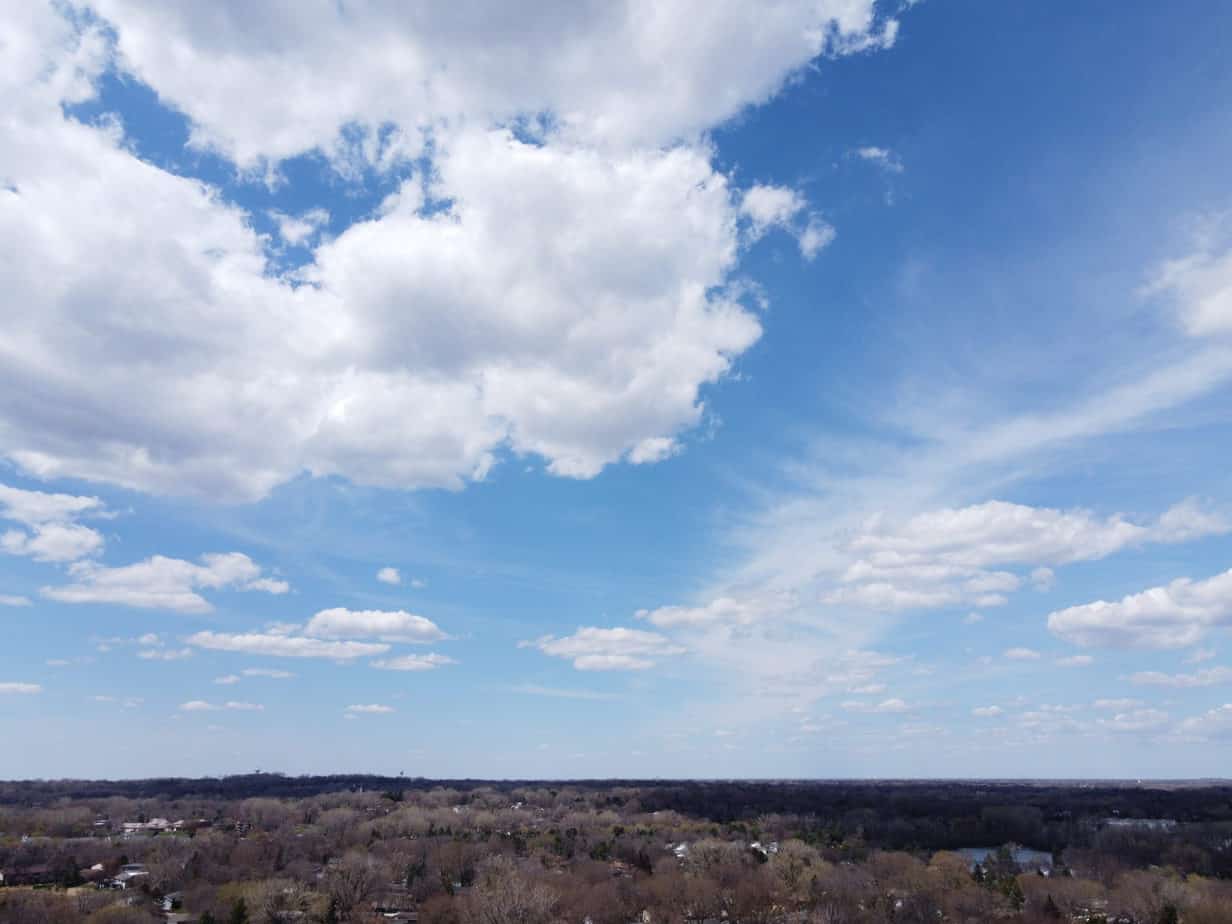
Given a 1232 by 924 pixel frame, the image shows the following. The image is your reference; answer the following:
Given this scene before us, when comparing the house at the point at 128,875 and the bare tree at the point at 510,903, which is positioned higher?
the bare tree at the point at 510,903

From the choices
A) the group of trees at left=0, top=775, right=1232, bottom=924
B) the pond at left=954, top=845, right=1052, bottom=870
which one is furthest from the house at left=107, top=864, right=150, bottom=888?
the pond at left=954, top=845, right=1052, bottom=870

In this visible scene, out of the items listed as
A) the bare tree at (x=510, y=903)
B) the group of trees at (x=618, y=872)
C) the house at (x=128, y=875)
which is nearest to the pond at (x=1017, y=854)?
the group of trees at (x=618, y=872)

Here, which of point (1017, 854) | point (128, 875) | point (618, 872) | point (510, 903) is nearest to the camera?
point (510, 903)

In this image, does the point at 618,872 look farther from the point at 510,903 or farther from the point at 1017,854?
the point at 1017,854

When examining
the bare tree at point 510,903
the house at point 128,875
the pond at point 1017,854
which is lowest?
the pond at point 1017,854

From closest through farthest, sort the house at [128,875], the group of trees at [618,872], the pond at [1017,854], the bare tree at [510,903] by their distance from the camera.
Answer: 1. the bare tree at [510,903]
2. the group of trees at [618,872]
3. the house at [128,875]
4. the pond at [1017,854]

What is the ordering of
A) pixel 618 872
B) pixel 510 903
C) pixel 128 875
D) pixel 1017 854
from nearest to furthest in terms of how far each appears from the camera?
pixel 510 903 → pixel 618 872 → pixel 128 875 → pixel 1017 854

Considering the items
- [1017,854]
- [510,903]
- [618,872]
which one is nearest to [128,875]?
[618,872]

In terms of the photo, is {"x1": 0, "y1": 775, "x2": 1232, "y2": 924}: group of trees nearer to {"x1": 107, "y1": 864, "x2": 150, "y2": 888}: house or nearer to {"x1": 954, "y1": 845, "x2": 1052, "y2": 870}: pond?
{"x1": 107, "y1": 864, "x2": 150, "y2": 888}: house

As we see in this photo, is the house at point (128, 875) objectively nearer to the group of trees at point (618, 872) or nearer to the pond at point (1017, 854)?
the group of trees at point (618, 872)
